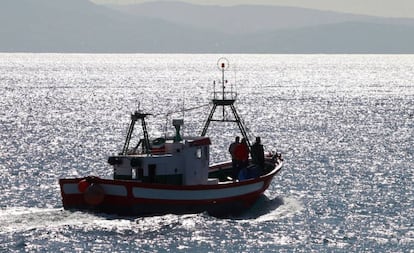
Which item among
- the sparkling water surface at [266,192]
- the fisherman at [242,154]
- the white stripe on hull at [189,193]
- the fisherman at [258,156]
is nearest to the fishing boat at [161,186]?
the white stripe on hull at [189,193]

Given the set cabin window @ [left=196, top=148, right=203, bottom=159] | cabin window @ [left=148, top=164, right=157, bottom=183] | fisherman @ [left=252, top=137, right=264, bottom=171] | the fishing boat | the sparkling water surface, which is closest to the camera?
the sparkling water surface

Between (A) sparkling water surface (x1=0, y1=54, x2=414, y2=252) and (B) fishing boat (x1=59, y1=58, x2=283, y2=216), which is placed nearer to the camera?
(A) sparkling water surface (x1=0, y1=54, x2=414, y2=252)

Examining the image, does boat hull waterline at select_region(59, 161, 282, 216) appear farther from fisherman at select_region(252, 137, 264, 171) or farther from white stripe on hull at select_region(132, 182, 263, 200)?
fisherman at select_region(252, 137, 264, 171)

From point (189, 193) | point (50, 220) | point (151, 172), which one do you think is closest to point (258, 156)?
point (189, 193)

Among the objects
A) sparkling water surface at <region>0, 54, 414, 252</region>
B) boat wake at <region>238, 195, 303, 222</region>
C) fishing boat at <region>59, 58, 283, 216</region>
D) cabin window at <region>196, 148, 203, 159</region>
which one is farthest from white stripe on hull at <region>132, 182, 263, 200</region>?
cabin window at <region>196, 148, 203, 159</region>

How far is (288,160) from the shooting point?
74562 millimetres

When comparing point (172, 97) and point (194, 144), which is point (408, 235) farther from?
point (172, 97)

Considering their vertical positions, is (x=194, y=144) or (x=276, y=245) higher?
(x=194, y=144)

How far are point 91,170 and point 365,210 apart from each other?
2249 cm

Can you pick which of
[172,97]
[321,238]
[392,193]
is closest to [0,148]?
[392,193]

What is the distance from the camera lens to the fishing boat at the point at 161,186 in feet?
148

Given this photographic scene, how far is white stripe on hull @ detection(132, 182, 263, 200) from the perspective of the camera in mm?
45122

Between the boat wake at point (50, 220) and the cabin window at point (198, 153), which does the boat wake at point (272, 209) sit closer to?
the cabin window at point (198, 153)

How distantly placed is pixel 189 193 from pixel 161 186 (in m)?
1.58
